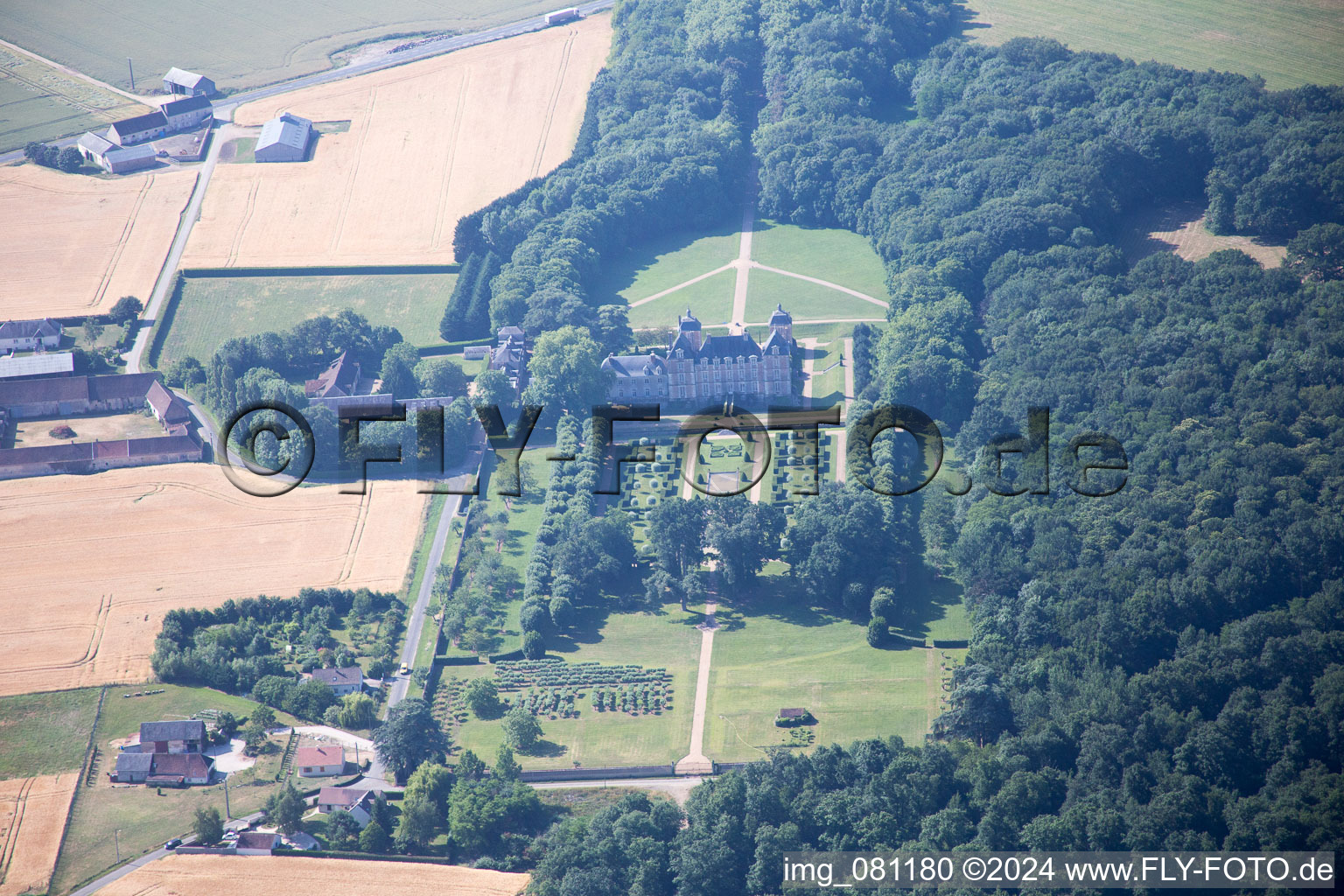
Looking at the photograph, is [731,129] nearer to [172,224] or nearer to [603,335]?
[603,335]

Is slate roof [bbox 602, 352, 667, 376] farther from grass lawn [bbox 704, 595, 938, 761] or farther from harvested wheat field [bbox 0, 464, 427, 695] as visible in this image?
grass lawn [bbox 704, 595, 938, 761]

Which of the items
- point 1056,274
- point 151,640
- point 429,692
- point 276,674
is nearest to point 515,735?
point 429,692

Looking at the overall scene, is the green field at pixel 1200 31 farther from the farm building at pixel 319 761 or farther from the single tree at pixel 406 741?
the farm building at pixel 319 761

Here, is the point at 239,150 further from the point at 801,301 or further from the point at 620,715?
the point at 620,715

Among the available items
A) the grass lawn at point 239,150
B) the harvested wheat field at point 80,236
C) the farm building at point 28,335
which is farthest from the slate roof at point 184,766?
the grass lawn at point 239,150

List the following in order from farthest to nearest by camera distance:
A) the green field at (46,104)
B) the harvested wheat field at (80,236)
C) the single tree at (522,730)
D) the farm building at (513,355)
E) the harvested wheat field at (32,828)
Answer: the green field at (46,104) < the harvested wheat field at (80,236) < the farm building at (513,355) < the single tree at (522,730) < the harvested wheat field at (32,828)

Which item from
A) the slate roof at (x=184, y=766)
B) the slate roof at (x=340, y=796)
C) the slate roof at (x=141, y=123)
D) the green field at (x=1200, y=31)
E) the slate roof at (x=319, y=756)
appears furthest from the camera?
the slate roof at (x=141, y=123)

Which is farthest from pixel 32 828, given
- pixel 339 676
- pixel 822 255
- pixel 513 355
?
pixel 822 255
